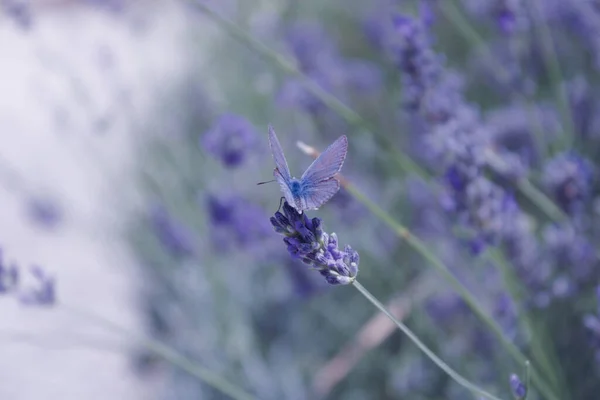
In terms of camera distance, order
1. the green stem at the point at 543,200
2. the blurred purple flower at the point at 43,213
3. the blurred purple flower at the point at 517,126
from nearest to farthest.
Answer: the green stem at the point at 543,200
the blurred purple flower at the point at 517,126
the blurred purple flower at the point at 43,213

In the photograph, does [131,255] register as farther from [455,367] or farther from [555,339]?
[555,339]

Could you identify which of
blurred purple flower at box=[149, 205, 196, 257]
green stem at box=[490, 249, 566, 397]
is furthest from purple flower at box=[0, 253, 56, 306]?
blurred purple flower at box=[149, 205, 196, 257]

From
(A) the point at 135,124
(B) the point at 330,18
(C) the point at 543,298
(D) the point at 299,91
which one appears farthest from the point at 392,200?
(B) the point at 330,18

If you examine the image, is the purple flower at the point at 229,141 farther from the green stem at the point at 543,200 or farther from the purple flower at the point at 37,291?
the green stem at the point at 543,200

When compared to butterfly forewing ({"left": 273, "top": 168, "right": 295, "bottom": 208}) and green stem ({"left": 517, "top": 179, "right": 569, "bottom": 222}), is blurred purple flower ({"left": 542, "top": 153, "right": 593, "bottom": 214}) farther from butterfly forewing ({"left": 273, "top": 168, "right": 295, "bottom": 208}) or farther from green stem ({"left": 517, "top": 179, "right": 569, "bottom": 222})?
butterfly forewing ({"left": 273, "top": 168, "right": 295, "bottom": 208})

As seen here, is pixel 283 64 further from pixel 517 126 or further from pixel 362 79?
pixel 362 79

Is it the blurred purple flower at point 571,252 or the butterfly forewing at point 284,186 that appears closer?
the butterfly forewing at point 284,186

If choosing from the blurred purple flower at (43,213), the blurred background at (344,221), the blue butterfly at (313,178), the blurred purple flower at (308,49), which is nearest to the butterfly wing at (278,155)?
the blue butterfly at (313,178)
